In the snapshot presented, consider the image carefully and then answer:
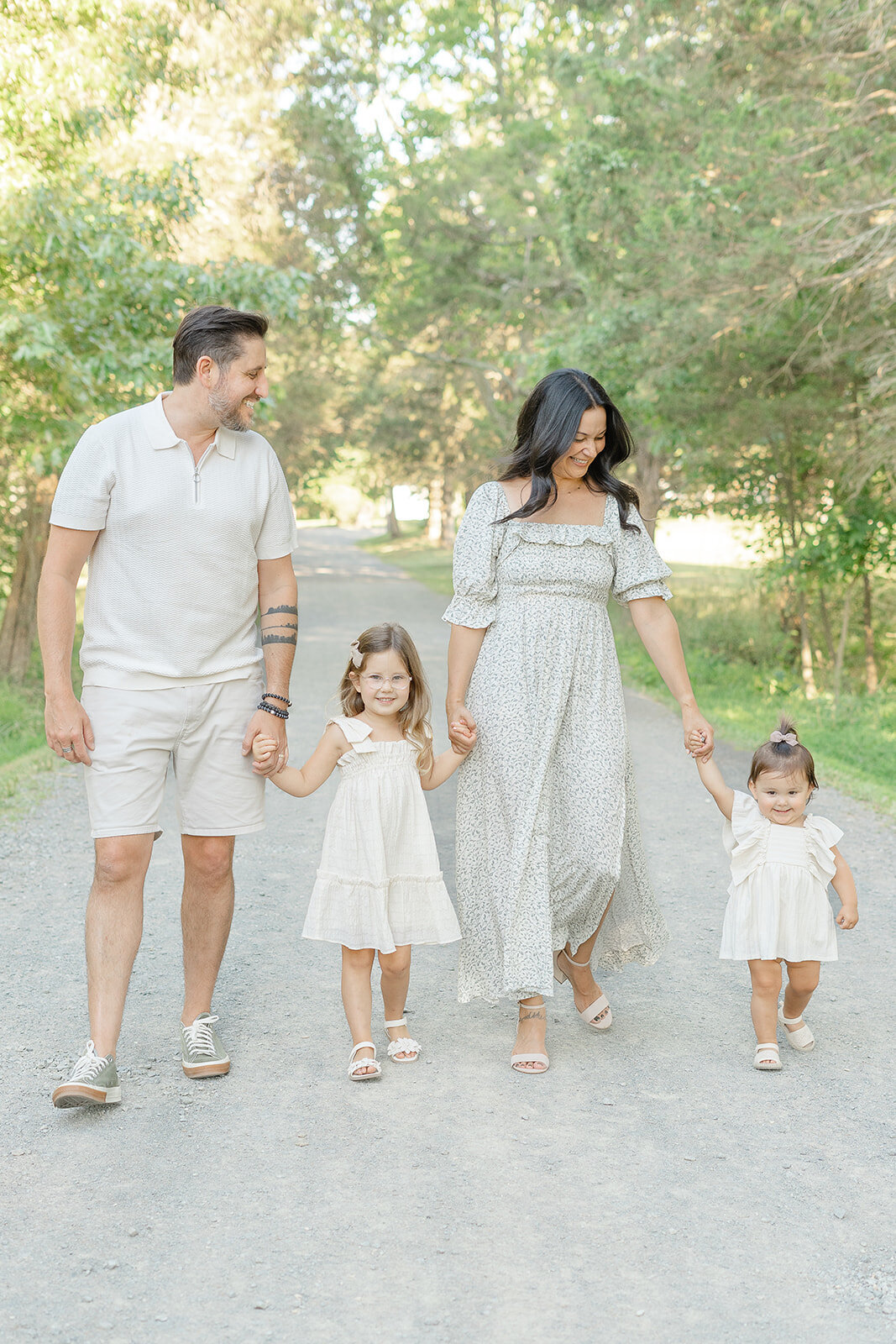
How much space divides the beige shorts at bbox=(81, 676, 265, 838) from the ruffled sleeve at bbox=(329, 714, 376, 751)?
288 mm

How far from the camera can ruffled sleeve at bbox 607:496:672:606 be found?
4184 mm

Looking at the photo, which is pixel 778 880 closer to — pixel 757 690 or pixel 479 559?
pixel 479 559

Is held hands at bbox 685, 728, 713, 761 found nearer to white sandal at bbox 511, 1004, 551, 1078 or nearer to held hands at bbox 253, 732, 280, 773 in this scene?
white sandal at bbox 511, 1004, 551, 1078

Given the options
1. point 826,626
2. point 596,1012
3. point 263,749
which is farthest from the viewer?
point 826,626

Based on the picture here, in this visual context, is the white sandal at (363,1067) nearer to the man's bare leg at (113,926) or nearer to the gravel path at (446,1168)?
the gravel path at (446,1168)

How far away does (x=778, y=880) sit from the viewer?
4.00m

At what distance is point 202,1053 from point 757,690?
425 inches

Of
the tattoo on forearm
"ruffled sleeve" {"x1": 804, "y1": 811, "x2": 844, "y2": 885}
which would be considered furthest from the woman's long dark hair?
"ruffled sleeve" {"x1": 804, "y1": 811, "x2": 844, "y2": 885}

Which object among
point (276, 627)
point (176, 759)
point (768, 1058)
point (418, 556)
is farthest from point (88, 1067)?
point (418, 556)

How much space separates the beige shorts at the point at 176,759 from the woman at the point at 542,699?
0.68m

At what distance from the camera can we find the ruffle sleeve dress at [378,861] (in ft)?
12.9

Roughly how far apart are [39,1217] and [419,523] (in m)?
76.3

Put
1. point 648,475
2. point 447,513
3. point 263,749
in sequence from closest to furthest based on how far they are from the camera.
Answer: point 263,749 < point 648,475 < point 447,513

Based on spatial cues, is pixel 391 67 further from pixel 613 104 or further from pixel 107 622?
pixel 107 622
